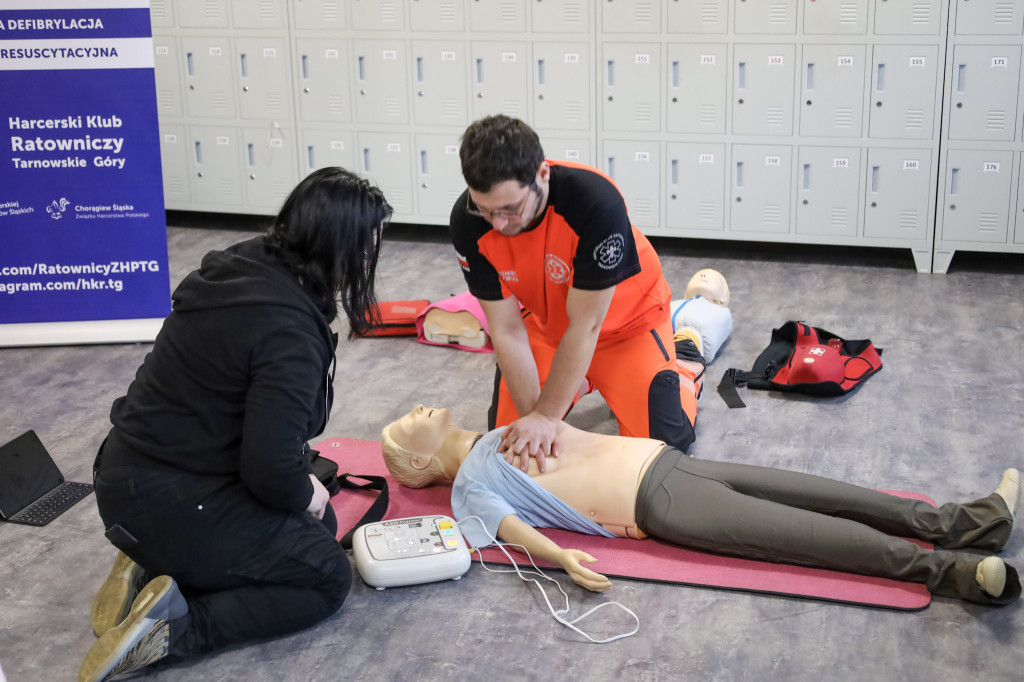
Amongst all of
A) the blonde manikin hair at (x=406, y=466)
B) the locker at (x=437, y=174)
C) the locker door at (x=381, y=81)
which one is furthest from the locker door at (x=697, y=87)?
the blonde manikin hair at (x=406, y=466)

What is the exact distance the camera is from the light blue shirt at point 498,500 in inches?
99.4

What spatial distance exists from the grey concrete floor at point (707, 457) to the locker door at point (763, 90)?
0.68 meters

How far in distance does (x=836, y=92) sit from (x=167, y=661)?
4.06 m

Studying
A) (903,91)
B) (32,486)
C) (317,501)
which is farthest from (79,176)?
(903,91)

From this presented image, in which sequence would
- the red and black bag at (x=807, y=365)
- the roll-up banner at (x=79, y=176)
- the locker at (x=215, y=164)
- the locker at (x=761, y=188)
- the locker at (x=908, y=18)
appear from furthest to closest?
the locker at (x=215, y=164)
the locker at (x=761, y=188)
the locker at (x=908, y=18)
the roll-up banner at (x=79, y=176)
the red and black bag at (x=807, y=365)

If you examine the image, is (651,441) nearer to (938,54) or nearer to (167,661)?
(167,661)

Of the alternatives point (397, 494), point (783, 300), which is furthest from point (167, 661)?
point (783, 300)

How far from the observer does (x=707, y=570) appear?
2426 millimetres

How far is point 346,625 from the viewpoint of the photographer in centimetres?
230

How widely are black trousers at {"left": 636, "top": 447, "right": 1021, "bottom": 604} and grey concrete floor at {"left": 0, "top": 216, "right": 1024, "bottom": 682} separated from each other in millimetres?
98

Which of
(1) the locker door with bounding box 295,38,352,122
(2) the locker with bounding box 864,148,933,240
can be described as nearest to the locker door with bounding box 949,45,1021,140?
(2) the locker with bounding box 864,148,933,240

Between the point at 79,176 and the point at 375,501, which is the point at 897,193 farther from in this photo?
the point at 79,176

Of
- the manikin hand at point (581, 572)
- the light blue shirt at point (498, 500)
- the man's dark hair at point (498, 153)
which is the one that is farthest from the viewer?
the light blue shirt at point (498, 500)

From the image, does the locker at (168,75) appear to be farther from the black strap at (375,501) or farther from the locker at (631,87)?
the black strap at (375,501)
